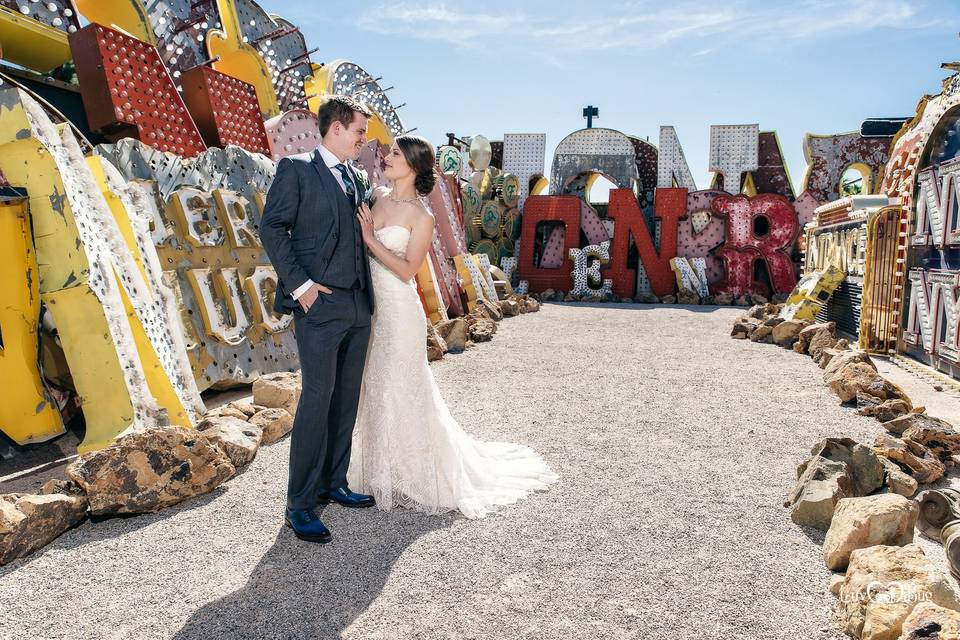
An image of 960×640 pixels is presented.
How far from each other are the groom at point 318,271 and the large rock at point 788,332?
255 inches

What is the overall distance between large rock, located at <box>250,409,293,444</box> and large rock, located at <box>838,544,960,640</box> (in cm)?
314

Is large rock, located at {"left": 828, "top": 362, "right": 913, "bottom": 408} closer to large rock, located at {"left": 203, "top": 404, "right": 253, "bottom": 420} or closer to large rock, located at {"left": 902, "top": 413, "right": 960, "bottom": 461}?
large rock, located at {"left": 902, "top": 413, "right": 960, "bottom": 461}

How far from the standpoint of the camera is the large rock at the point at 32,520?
2369 millimetres

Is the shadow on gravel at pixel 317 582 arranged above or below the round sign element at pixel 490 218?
below

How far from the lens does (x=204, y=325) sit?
481cm

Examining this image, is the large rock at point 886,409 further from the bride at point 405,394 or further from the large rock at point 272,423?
the large rock at point 272,423

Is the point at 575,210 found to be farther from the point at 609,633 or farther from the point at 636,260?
the point at 609,633

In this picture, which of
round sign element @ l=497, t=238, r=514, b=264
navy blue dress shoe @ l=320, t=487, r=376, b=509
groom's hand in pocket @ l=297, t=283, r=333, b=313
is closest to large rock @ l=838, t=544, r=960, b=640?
navy blue dress shoe @ l=320, t=487, r=376, b=509

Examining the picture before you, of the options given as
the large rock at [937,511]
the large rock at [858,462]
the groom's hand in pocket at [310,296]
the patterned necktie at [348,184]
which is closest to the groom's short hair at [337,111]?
the patterned necktie at [348,184]

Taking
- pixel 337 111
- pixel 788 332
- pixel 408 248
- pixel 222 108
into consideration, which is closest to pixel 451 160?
pixel 222 108

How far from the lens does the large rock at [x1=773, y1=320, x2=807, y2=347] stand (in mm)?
7595

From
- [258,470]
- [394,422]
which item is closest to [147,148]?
[258,470]

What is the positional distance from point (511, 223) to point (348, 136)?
12.6 m

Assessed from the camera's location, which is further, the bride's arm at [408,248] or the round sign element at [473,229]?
the round sign element at [473,229]
